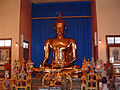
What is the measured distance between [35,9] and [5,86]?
3.81m

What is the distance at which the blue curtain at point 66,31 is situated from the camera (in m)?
6.79

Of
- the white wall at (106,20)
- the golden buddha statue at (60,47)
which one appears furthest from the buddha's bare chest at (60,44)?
the white wall at (106,20)

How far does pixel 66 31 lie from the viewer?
22.9ft

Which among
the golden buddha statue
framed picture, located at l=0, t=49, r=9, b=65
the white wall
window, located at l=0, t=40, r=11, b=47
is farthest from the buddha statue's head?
framed picture, located at l=0, t=49, r=9, b=65

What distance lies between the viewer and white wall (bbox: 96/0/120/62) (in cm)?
541

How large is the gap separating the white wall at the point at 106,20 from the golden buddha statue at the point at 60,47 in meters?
1.29

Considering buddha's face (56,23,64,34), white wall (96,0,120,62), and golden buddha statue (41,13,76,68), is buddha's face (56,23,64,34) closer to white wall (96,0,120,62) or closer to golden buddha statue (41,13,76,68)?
golden buddha statue (41,13,76,68)

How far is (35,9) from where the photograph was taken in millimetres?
7215

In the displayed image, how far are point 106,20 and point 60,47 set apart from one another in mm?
1957

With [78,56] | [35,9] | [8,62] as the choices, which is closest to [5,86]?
[8,62]

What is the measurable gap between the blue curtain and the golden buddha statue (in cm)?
42

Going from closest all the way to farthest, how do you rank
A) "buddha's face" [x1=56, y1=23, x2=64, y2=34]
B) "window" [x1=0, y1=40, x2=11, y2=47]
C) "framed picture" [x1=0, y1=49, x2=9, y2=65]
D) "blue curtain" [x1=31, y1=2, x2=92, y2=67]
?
"framed picture" [x1=0, y1=49, x2=9, y2=65] < "window" [x1=0, y1=40, x2=11, y2=47] < "buddha's face" [x1=56, y1=23, x2=64, y2=34] < "blue curtain" [x1=31, y1=2, x2=92, y2=67]

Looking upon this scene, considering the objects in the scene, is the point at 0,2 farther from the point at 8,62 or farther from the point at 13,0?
the point at 8,62

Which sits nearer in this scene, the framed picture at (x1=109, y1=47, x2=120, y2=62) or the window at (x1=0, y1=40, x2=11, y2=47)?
the framed picture at (x1=109, y1=47, x2=120, y2=62)
